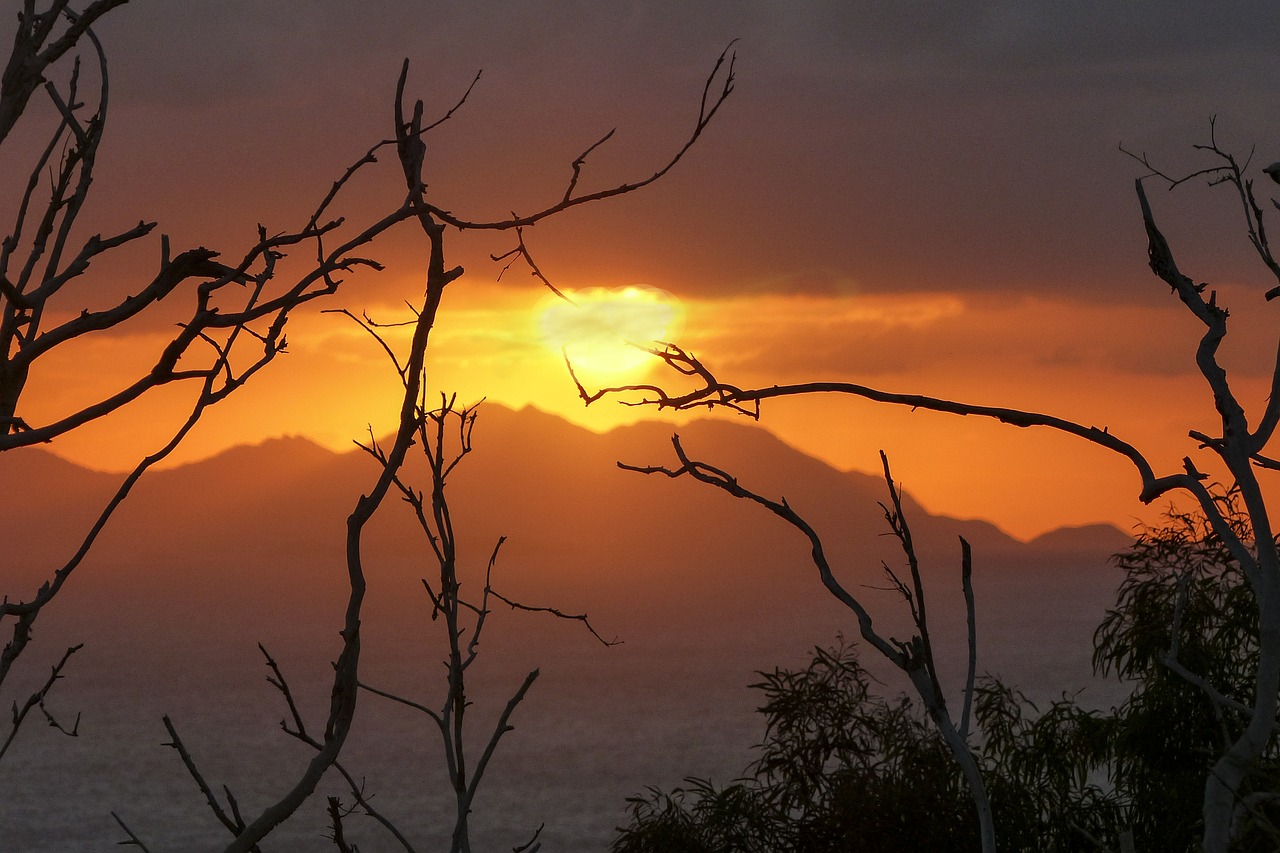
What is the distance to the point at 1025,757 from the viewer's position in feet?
61.7

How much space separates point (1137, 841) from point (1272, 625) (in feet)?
51.7

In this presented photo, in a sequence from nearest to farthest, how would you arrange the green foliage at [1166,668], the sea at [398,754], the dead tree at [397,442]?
the dead tree at [397,442], the green foliage at [1166,668], the sea at [398,754]

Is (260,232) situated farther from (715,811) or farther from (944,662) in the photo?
(944,662)

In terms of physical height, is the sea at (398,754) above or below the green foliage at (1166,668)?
below

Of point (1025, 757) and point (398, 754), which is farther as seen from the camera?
point (398, 754)

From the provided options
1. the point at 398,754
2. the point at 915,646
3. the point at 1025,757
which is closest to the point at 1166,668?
the point at 1025,757

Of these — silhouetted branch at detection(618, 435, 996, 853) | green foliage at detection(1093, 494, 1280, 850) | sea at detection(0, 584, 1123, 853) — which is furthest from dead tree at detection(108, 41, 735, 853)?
sea at detection(0, 584, 1123, 853)

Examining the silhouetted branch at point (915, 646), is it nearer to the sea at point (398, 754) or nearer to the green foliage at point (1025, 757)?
the green foliage at point (1025, 757)

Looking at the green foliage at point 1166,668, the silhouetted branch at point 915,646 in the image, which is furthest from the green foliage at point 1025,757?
the silhouetted branch at point 915,646

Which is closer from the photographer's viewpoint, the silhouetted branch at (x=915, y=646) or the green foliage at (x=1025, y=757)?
the silhouetted branch at (x=915, y=646)

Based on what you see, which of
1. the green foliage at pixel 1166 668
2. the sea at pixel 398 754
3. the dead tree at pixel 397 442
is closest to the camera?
the dead tree at pixel 397 442

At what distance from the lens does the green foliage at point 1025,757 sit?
16.5m

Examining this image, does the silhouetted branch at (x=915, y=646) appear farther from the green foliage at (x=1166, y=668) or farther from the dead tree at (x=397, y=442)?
the green foliage at (x=1166, y=668)

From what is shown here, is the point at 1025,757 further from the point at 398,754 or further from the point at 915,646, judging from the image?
the point at 398,754
